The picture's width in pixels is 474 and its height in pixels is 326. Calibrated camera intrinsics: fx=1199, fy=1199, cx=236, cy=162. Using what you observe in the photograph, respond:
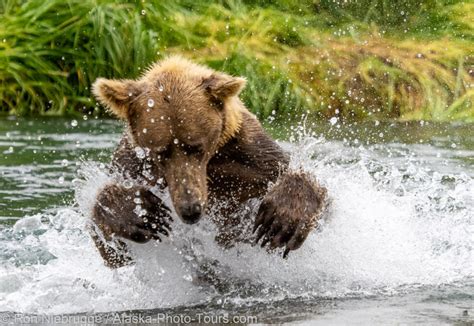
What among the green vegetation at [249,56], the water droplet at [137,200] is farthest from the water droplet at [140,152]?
the green vegetation at [249,56]

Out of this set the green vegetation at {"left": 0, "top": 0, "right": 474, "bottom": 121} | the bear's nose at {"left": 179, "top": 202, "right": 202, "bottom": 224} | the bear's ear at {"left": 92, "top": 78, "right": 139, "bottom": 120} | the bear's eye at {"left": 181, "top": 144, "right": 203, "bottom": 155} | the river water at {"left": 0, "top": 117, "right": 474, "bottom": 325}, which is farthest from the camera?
the green vegetation at {"left": 0, "top": 0, "right": 474, "bottom": 121}

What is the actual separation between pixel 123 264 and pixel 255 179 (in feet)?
2.76

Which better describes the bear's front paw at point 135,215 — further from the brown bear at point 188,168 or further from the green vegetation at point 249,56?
the green vegetation at point 249,56

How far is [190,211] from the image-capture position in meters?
5.61

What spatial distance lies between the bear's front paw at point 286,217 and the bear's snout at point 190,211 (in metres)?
0.48

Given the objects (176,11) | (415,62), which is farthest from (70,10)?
(415,62)

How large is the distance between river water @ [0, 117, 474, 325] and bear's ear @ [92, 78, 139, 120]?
18.5 inches

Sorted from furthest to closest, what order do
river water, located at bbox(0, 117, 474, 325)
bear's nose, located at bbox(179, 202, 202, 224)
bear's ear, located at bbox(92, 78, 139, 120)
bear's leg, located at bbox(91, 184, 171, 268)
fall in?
bear's ear, located at bbox(92, 78, 139, 120) < bear's leg, located at bbox(91, 184, 171, 268) < river water, located at bbox(0, 117, 474, 325) < bear's nose, located at bbox(179, 202, 202, 224)

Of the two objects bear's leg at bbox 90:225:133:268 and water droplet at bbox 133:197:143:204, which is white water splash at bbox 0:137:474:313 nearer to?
bear's leg at bbox 90:225:133:268

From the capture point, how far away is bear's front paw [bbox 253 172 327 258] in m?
5.98

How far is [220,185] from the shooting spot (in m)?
6.42

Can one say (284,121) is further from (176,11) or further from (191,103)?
(191,103)

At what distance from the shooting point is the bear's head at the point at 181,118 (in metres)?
5.78

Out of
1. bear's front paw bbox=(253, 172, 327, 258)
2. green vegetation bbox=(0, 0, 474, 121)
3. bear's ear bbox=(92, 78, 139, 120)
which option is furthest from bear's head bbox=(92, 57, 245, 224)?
green vegetation bbox=(0, 0, 474, 121)
